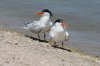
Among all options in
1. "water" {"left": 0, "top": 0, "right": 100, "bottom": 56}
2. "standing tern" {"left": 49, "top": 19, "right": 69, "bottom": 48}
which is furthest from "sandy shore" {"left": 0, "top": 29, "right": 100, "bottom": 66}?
"water" {"left": 0, "top": 0, "right": 100, "bottom": 56}

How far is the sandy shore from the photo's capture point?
727 centimetres

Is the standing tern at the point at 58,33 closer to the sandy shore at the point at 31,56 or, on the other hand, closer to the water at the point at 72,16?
the sandy shore at the point at 31,56

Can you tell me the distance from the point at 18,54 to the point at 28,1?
30.7 ft

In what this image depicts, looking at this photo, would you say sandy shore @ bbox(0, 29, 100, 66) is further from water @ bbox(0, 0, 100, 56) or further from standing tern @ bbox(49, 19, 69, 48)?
water @ bbox(0, 0, 100, 56)

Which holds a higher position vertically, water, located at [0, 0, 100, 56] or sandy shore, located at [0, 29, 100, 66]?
sandy shore, located at [0, 29, 100, 66]

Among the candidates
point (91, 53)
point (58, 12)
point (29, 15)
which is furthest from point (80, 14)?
point (91, 53)

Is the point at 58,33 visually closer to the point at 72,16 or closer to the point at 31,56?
the point at 31,56

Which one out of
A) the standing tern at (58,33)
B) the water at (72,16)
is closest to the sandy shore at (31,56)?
the standing tern at (58,33)

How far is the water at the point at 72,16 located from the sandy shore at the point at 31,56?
78.4 inches

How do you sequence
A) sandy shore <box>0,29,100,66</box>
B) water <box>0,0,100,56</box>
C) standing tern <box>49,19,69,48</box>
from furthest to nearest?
water <box>0,0,100,56</box>, standing tern <box>49,19,69,48</box>, sandy shore <box>0,29,100,66</box>

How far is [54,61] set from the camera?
7797 millimetres

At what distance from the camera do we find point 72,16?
1465 cm

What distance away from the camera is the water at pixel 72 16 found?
11.7 metres

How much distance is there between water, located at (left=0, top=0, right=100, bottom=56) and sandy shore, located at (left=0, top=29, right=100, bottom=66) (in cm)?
199
